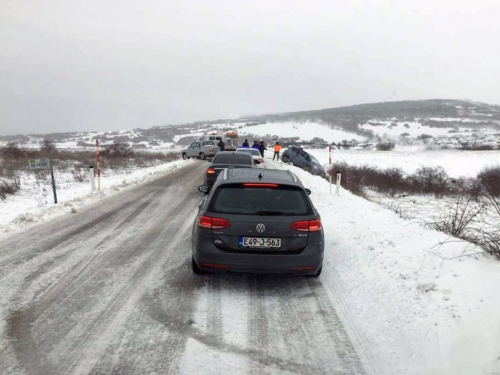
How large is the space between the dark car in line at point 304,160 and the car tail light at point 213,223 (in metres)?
20.0

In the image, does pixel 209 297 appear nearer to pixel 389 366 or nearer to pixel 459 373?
pixel 389 366

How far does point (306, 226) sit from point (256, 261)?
816 millimetres

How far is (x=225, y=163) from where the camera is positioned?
516 inches

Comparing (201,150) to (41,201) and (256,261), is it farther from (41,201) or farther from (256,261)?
(256,261)

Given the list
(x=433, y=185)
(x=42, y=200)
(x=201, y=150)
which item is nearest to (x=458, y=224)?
(x=42, y=200)

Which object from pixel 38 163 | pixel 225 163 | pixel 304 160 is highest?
pixel 38 163

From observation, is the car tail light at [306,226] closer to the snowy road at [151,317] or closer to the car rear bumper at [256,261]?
the car rear bumper at [256,261]

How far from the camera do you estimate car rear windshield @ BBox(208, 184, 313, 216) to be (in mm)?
4816

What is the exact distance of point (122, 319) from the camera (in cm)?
403

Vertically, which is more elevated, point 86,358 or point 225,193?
point 225,193

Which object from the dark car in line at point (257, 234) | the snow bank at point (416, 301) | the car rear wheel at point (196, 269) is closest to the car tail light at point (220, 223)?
the dark car in line at point (257, 234)

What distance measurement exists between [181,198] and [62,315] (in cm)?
871

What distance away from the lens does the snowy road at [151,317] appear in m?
3.28

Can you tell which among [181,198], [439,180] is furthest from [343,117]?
[181,198]
